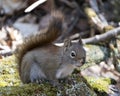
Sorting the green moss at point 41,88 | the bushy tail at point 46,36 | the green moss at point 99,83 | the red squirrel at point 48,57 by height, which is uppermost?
the bushy tail at point 46,36

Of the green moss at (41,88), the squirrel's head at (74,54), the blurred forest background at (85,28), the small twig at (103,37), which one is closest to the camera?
the green moss at (41,88)

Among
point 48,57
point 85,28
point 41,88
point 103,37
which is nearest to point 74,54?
point 48,57

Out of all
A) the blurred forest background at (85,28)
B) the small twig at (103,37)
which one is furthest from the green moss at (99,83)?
the small twig at (103,37)

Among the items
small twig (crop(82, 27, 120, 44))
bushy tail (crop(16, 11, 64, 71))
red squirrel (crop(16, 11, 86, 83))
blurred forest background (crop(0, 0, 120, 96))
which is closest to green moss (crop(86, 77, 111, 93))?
blurred forest background (crop(0, 0, 120, 96))

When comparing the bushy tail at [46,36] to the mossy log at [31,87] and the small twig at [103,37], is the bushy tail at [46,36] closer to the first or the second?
the mossy log at [31,87]

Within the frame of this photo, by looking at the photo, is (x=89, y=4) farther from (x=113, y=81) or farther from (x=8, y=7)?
(x=113, y=81)

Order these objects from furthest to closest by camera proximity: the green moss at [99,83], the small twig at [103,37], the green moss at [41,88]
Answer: the small twig at [103,37]
the green moss at [99,83]
the green moss at [41,88]
